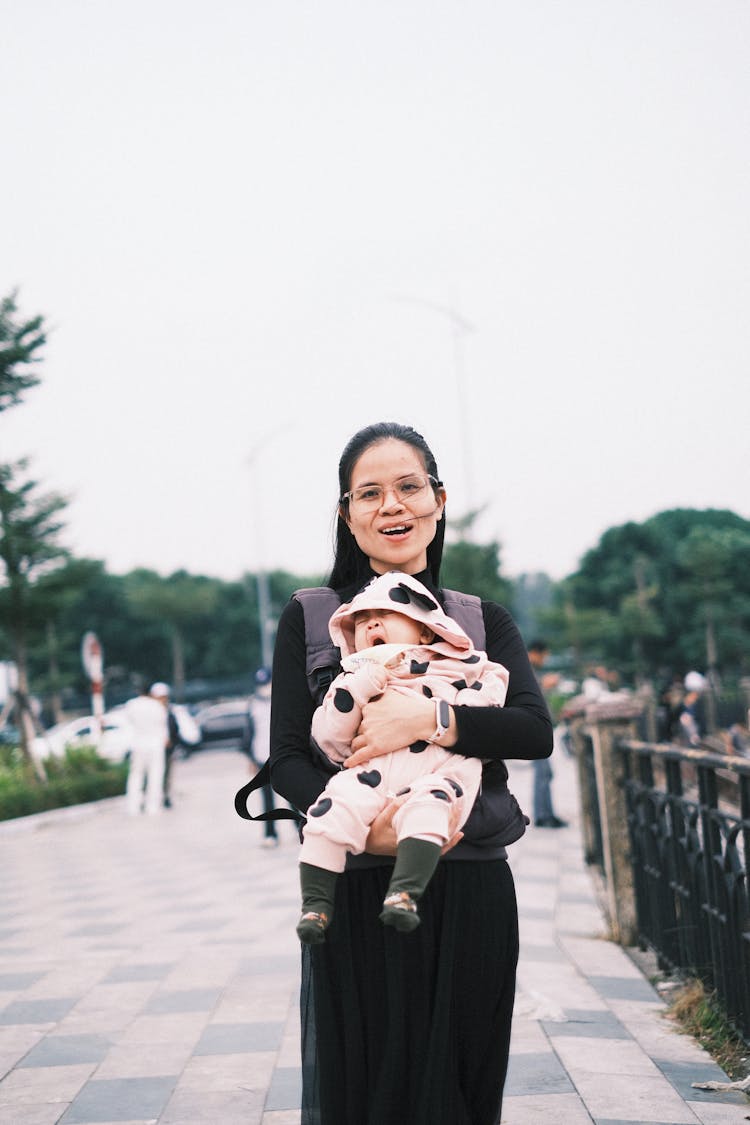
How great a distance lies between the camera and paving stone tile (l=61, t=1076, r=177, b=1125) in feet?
13.5

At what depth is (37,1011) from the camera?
5.74 m

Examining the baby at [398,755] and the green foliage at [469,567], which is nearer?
the baby at [398,755]

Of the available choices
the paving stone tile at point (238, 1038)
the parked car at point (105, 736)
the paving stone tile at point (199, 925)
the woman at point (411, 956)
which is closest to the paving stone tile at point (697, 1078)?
the paving stone tile at point (238, 1038)

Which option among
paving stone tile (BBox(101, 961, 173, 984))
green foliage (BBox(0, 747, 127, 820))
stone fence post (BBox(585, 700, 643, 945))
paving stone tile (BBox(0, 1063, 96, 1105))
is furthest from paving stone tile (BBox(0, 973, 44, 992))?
green foliage (BBox(0, 747, 127, 820))

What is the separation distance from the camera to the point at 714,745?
20.0 meters

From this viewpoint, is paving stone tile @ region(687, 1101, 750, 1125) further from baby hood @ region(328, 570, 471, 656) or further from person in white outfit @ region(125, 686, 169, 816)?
person in white outfit @ region(125, 686, 169, 816)

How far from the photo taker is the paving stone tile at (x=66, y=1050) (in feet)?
16.0

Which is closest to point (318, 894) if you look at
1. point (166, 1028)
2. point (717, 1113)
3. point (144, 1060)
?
point (717, 1113)

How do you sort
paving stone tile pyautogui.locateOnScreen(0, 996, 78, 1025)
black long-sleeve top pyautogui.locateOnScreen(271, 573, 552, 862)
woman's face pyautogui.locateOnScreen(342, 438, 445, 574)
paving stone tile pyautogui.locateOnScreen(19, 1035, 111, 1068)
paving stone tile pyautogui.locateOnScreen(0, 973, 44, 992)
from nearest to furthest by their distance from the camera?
black long-sleeve top pyautogui.locateOnScreen(271, 573, 552, 862) < woman's face pyautogui.locateOnScreen(342, 438, 445, 574) < paving stone tile pyautogui.locateOnScreen(19, 1035, 111, 1068) < paving stone tile pyautogui.locateOnScreen(0, 996, 78, 1025) < paving stone tile pyautogui.locateOnScreen(0, 973, 44, 992)

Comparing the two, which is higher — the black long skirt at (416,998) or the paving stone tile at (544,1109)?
the black long skirt at (416,998)

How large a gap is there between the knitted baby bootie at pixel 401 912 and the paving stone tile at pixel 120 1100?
2.19m

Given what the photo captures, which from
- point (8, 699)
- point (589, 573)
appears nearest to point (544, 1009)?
point (8, 699)

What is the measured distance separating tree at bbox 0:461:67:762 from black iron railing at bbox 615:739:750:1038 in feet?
50.4

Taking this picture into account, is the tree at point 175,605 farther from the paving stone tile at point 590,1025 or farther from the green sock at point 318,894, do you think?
the green sock at point 318,894
